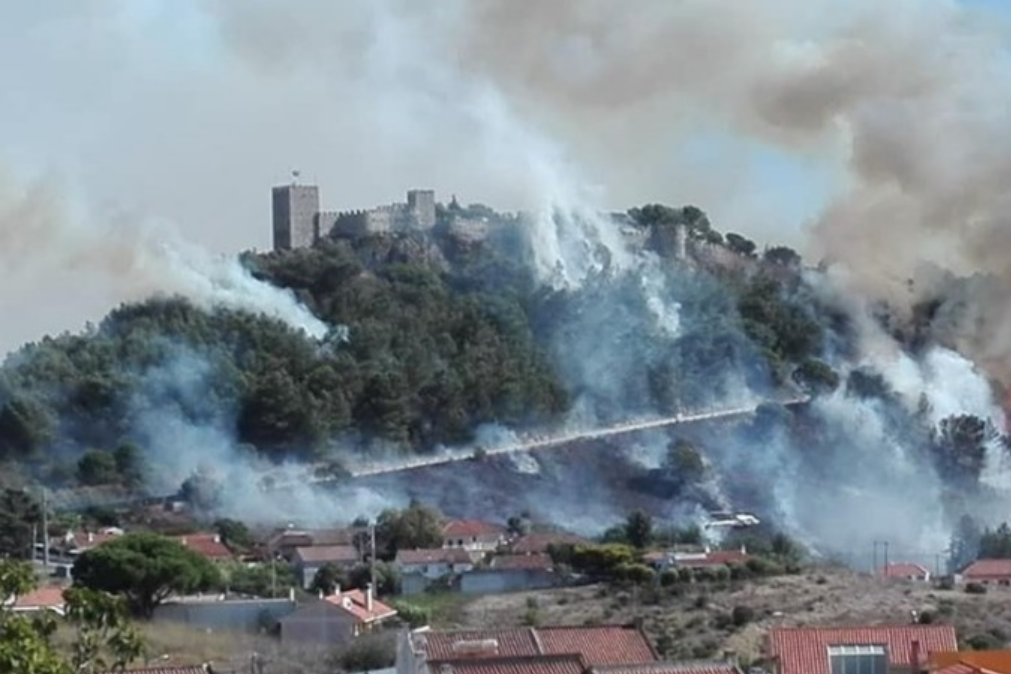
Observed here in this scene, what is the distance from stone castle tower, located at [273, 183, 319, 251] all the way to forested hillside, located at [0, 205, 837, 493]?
13.3 ft

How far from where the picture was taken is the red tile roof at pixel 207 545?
237ft

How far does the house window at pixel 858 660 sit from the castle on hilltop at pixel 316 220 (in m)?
86.4

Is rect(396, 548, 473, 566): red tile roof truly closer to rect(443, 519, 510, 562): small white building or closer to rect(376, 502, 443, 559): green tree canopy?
rect(443, 519, 510, 562): small white building

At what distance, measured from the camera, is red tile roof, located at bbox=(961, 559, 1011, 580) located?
7019 centimetres

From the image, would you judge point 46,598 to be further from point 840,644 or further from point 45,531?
point 840,644

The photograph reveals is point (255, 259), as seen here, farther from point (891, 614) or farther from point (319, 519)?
point (891, 614)

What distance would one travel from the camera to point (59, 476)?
90312 mm

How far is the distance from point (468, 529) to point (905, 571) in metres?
14.5

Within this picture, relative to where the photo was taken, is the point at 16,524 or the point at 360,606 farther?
the point at 16,524

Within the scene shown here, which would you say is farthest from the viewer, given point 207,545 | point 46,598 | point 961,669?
point 207,545

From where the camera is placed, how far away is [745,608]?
60.8m

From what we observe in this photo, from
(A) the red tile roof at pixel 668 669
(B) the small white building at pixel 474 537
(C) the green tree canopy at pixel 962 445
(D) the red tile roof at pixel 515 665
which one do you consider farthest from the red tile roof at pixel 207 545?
(A) the red tile roof at pixel 668 669

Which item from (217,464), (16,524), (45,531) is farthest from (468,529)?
(16,524)

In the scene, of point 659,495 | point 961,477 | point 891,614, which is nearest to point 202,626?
point 891,614
